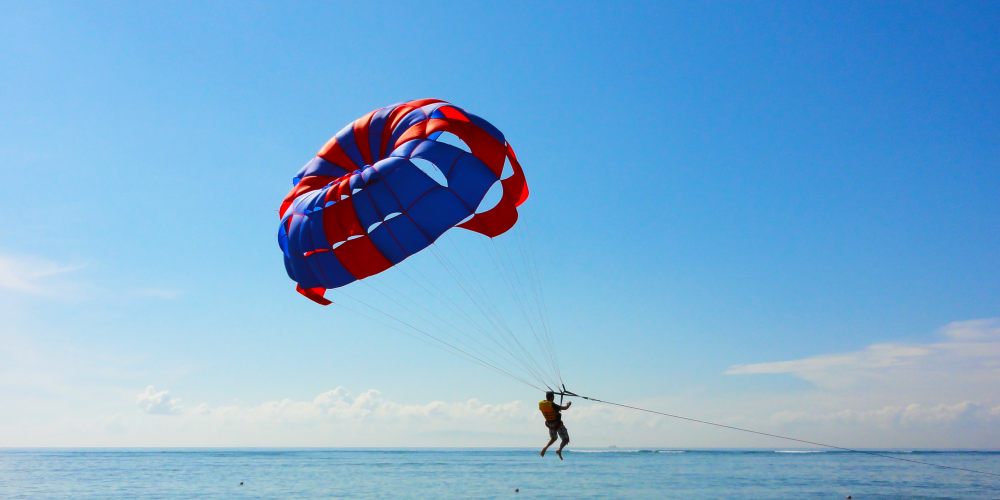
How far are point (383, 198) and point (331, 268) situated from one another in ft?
5.15

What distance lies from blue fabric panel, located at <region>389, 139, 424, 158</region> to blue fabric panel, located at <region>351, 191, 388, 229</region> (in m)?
0.75

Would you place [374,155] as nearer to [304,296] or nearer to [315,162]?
[315,162]

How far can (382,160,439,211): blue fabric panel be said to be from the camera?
859cm

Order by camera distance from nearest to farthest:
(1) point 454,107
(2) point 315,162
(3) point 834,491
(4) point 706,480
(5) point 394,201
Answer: (5) point 394,201, (1) point 454,107, (2) point 315,162, (3) point 834,491, (4) point 706,480

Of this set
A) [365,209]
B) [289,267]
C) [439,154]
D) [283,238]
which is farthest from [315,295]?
[439,154]

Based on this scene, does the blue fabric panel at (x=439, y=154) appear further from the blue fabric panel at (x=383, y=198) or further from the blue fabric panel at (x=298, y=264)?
the blue fabric panel at (x=298, y=264)

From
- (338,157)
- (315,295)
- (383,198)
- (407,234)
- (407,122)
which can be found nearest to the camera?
(383,198)

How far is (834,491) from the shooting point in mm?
27625

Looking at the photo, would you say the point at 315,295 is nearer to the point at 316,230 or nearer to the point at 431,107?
the point at 316,230

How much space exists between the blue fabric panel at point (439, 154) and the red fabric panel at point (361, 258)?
157cm

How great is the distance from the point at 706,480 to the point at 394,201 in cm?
3130

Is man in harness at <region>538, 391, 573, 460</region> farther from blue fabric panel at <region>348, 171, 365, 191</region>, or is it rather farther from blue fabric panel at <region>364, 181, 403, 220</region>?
blue fabric panel at <region>348, 171, 365, 191</region>

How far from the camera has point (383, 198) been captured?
8.75 meters

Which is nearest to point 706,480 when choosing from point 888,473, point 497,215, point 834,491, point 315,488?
point 834,491
